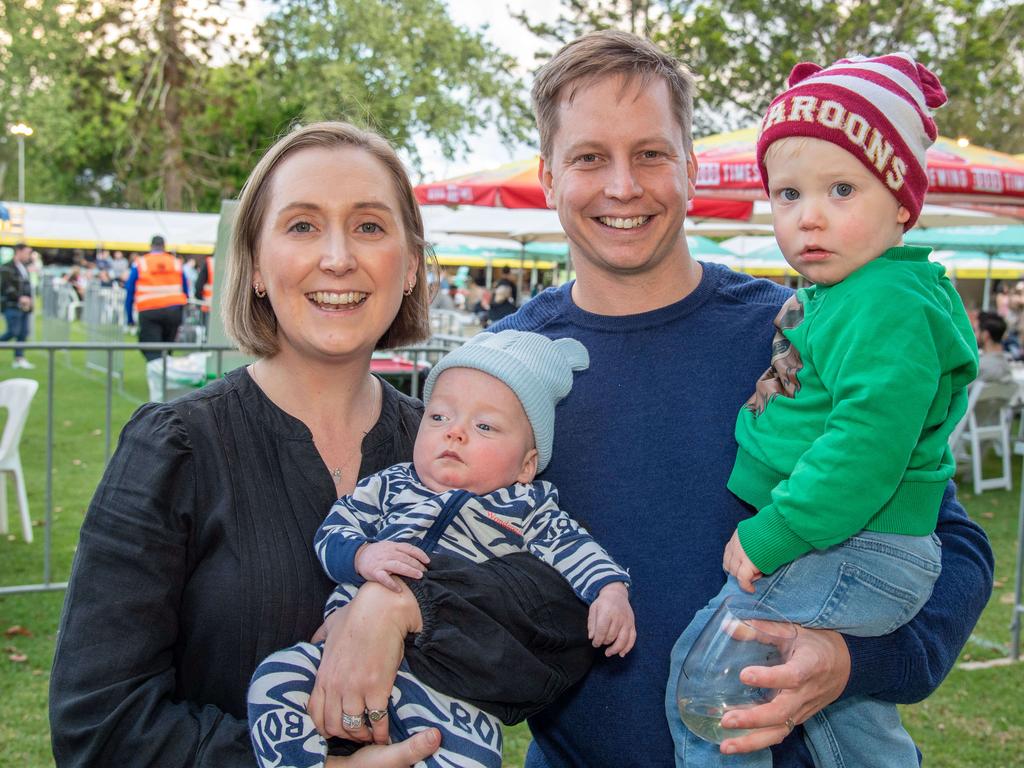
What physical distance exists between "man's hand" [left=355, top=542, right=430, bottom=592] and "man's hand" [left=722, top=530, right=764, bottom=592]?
2.12ft

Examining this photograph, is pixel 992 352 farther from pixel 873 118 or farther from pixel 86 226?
pixel 86 226

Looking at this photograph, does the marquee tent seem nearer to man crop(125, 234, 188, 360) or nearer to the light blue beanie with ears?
the light blue beanie with ears

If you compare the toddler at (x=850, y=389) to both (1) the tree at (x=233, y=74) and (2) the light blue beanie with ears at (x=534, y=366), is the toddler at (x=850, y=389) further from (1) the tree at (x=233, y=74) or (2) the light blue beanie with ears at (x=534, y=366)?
(1) the tree at (x=233, y=74)

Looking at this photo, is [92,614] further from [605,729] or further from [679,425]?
[679,425]

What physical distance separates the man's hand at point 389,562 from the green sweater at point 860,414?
0.68 meters

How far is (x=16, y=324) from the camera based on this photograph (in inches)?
768

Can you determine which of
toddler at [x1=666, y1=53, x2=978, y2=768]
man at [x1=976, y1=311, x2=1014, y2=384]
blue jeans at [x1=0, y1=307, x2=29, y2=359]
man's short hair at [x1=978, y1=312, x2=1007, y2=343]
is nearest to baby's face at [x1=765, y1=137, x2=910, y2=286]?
toddler at [x1=666, y1=53, x2=978, y2=768]

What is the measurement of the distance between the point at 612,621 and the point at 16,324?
20.8 m

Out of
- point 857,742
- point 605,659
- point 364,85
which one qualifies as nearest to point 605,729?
point 605,659

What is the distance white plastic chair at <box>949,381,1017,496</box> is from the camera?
34.3 ft

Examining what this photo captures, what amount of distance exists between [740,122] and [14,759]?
26.5 m

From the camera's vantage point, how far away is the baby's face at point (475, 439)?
2096 millimetres

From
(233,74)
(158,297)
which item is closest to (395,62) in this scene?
(233,74)

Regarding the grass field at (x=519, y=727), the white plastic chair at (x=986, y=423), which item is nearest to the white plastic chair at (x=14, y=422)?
the grass field at (x=519, y=727)
